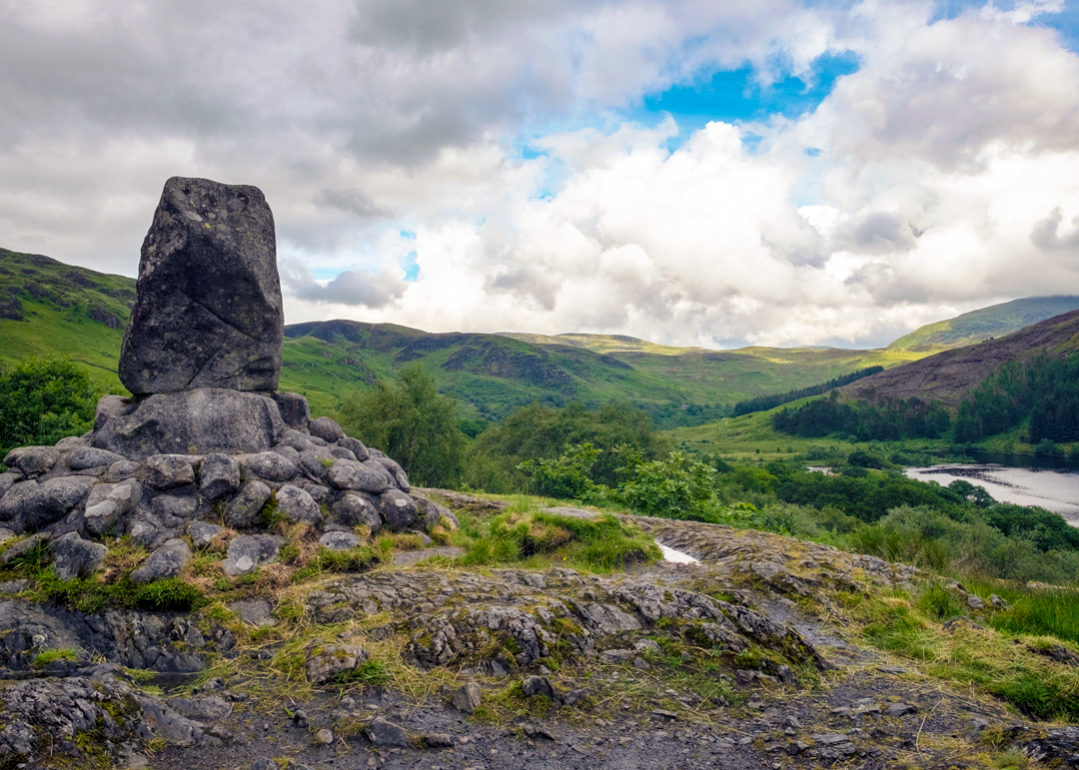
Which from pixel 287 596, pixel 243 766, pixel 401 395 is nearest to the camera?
pixel 243 766

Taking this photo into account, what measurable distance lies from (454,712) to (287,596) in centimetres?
467

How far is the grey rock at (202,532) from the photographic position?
11.0 m

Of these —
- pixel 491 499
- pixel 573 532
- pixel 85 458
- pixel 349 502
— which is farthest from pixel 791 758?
pixel 491 499

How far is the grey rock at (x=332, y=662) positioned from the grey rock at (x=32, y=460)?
912 centimetres

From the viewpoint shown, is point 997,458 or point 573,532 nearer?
point 573,532

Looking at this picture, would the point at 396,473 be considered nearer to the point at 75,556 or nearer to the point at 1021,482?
the point at 75,556

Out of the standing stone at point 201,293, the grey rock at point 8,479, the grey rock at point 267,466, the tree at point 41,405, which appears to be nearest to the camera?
the grey rock at point 8,479

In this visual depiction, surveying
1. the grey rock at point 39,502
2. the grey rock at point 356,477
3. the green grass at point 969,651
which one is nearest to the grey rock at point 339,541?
the grey rock at point 356,477

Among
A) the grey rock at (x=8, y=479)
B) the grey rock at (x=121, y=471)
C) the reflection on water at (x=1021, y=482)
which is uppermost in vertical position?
the grey rock at (x=121, y=471)

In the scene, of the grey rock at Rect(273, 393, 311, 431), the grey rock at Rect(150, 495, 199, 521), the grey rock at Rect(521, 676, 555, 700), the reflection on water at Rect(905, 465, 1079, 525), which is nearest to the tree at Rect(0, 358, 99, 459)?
the grey rock at Rect(273, 393, 311, 431)

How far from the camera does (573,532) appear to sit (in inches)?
584

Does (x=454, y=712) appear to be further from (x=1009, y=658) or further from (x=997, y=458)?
(x=997, y=458)

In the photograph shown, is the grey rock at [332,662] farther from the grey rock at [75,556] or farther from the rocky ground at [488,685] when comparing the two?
the grey rock at [75,556]

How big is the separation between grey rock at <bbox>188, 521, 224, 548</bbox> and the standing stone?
15.8 ft
